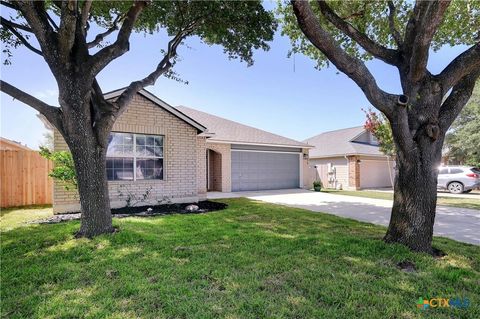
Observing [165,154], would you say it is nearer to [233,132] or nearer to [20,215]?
[20,215]

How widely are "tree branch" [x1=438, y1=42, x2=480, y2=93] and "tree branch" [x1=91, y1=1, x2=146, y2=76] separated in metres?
6.20

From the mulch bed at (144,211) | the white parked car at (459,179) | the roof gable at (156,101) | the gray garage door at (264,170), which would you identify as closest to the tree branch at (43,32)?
the roof gable at (156,101)

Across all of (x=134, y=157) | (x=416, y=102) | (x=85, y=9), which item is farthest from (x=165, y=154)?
(x=416, y=102)

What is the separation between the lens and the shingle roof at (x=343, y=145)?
20341 millimetres

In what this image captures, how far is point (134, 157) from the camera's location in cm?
937

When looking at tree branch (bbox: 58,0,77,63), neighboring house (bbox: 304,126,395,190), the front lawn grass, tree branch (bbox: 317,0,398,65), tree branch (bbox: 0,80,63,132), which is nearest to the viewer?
tree branch (bbox: 58,0,77,63)

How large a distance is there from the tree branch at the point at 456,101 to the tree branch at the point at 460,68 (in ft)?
0.77

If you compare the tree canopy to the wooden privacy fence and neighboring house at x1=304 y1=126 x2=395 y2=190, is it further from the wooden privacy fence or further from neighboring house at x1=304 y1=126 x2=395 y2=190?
neighboring house at x1=304 y1=126 x2=395 y2=190

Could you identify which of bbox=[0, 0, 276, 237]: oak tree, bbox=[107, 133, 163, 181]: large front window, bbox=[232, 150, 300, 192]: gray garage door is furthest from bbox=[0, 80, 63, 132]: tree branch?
bbox=[232, 150, 300, 192]: gray garage door

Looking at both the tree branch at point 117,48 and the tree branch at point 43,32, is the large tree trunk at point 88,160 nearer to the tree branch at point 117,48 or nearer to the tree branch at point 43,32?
the tree branch at point 117,48

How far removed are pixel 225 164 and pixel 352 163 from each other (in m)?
10.6

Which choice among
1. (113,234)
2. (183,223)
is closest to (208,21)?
(183,223)

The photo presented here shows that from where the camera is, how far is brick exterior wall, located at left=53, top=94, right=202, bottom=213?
29.1 ft

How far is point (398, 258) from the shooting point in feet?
13.1
